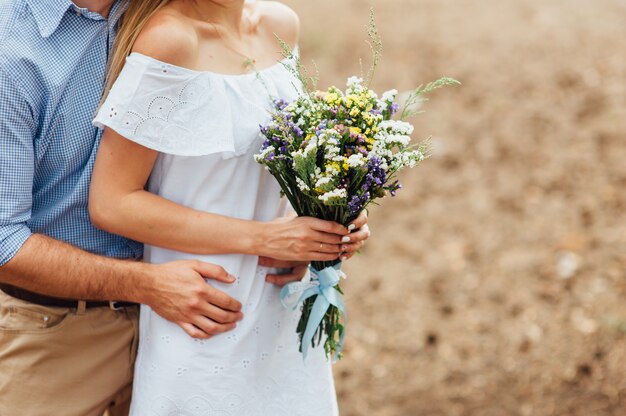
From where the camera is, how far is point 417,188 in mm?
5941

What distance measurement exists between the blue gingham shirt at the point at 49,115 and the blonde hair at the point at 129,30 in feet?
0.17

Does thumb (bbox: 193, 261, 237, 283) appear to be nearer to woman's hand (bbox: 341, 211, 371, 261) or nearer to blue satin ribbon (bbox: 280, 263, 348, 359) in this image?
blue satin ribbon (bbox: 280, 263, 348, 359)

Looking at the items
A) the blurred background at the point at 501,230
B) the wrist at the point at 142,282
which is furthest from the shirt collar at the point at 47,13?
the blurred background at the point at 501,230

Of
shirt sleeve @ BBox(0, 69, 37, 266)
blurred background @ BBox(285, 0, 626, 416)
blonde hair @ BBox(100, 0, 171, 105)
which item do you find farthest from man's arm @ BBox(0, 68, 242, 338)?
blurred background @ BBox(285, 0, 626, 416)

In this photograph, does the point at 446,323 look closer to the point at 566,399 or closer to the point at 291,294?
the point at 566,399

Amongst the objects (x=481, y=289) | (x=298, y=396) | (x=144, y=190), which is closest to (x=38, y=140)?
(x=144, y=190)

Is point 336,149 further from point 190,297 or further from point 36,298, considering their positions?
point 36,298

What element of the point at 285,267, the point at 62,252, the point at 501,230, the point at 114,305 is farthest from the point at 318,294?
the point at 501,230

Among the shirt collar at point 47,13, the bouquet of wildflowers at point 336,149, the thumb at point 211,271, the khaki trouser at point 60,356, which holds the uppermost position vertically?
the shirt collar at point 47,13

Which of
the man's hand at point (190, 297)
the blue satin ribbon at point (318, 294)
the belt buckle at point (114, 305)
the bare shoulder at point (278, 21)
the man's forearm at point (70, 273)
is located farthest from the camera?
the bare shoulder at point (278, 21)

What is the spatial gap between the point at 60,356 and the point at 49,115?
2.52 feet

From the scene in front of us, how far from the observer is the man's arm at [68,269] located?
215 centimetres

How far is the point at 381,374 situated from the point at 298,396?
196 cm

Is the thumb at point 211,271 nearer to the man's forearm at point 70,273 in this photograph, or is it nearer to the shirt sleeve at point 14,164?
the man's forearm at point 70,273
